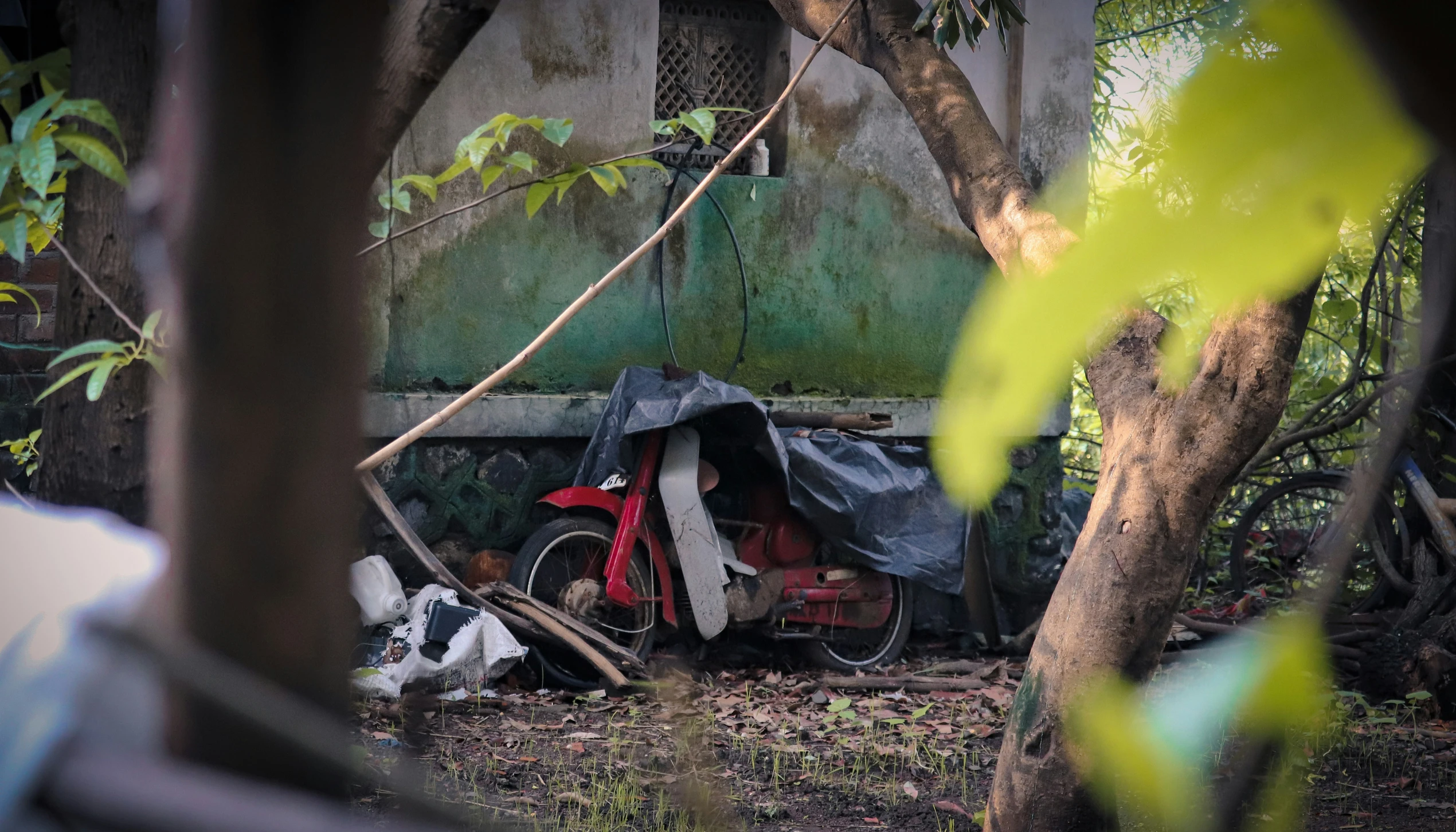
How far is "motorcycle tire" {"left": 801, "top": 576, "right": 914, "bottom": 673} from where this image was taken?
526 centimetres

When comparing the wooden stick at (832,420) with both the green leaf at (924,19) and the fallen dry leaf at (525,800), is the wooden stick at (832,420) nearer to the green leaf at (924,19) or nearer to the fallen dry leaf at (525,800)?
the fallen dry leaf at (525,800)

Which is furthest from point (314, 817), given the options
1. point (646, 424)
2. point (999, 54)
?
point (999, 54)

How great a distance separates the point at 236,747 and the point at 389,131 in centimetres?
73

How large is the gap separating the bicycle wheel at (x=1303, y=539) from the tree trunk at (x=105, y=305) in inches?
170

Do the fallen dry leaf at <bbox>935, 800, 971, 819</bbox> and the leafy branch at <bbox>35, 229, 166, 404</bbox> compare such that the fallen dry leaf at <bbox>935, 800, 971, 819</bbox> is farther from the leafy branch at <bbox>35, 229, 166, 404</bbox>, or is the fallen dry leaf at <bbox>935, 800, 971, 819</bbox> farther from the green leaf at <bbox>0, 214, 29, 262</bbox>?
the green leaf at <bbox>0, 214, 29, 262</bbox>

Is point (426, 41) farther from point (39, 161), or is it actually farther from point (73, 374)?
point (73, 374)

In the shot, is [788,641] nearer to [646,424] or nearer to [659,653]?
[659,653]

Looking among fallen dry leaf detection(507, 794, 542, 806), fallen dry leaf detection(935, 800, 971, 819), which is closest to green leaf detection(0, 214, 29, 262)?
fallen dry leaf detection(507, 794, 542, 806)

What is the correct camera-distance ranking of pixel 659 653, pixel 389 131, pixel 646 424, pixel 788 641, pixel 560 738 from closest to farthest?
pixel 389 131
pixel 560 738
pixel 646 424
pixel 659 653
pixel 788 641

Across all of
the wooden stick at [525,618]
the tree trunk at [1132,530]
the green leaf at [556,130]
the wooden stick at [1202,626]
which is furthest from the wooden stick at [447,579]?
the wooden stick at [1202,626]

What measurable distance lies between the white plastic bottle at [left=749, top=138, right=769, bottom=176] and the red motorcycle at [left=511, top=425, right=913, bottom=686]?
4.38ft

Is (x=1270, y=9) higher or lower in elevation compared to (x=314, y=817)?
higher

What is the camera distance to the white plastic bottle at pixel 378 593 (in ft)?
14.0

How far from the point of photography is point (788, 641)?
5312 mm
